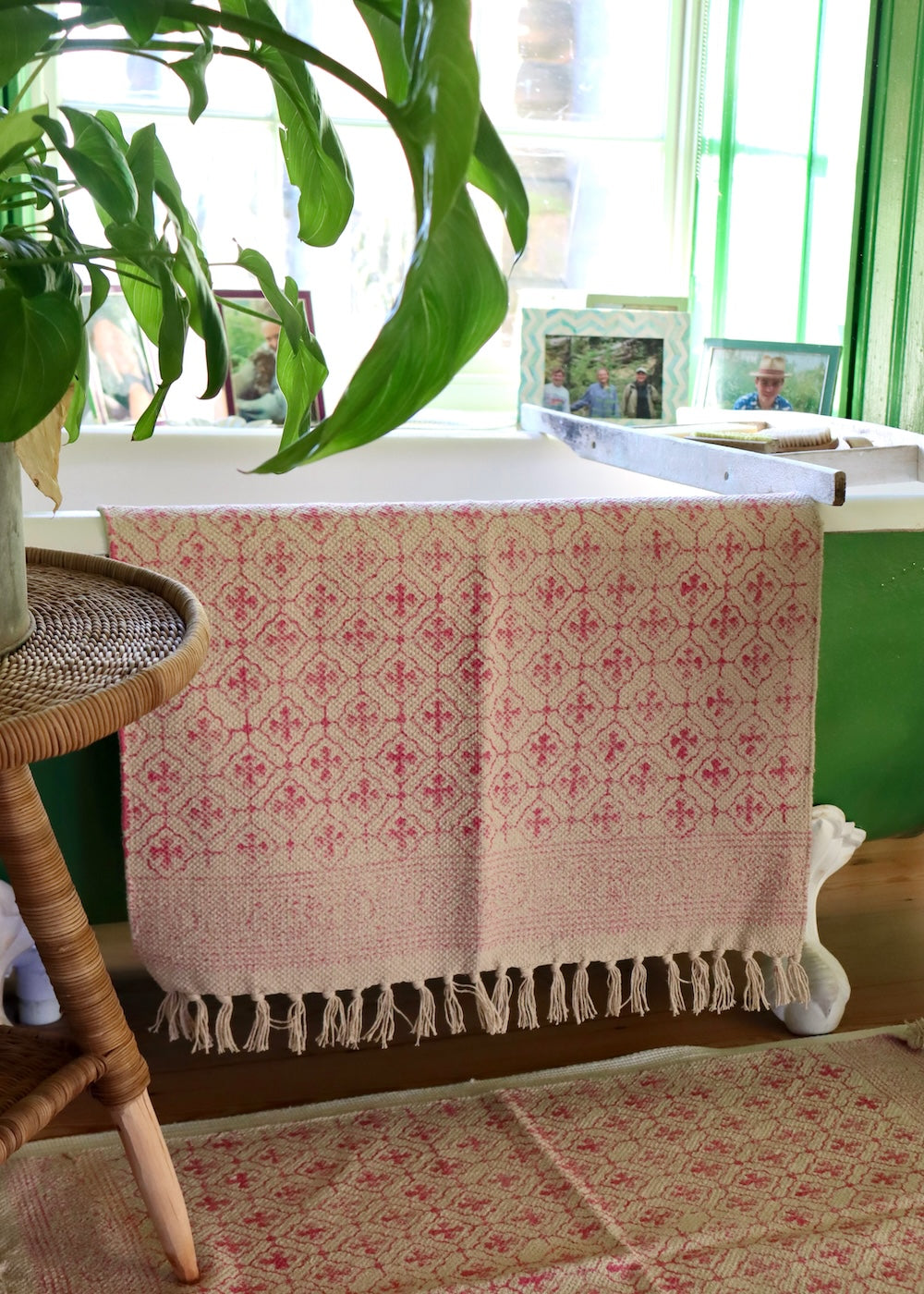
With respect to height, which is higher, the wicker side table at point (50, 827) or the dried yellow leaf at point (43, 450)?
the dried yellow leaf at point (43, 450)

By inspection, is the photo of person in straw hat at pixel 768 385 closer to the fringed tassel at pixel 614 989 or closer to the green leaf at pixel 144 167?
the fringed tassel at pixel 614 989

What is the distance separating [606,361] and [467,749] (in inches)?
48.0

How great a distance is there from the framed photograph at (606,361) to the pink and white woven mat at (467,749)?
103 centimetres

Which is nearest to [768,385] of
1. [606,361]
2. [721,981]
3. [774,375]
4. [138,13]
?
[774,375]

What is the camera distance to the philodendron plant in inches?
16.9

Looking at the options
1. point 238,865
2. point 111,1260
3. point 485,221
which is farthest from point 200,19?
point 485,221

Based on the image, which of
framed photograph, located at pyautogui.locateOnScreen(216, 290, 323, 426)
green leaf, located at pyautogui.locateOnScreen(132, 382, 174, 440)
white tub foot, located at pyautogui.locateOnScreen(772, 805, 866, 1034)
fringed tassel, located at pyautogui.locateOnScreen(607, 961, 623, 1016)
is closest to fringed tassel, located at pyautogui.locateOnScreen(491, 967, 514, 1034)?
fringed tassel, located at pyautogui.locateOnScreen(607, 961, 623, 1016)

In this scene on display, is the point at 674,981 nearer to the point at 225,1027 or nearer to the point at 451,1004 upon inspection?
the point at 451,1004

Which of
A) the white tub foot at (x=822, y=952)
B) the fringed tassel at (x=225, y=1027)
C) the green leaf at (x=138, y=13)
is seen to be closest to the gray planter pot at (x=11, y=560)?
the green leaf at (x=138, y=13)

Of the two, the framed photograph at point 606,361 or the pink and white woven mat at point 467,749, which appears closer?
the pink and white woven mat at point 467,749

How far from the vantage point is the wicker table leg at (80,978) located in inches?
33.0

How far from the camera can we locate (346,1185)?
3.65 ft

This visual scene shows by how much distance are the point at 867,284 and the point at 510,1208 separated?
1.64 metres

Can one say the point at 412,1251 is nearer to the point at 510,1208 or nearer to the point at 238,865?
the point at 510,1208
